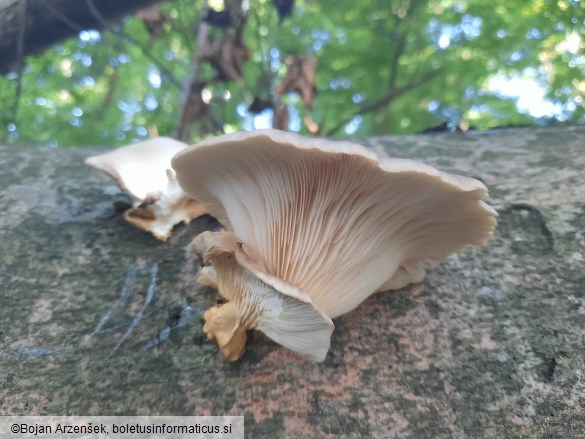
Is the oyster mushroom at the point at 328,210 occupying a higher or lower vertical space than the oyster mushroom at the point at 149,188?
higher

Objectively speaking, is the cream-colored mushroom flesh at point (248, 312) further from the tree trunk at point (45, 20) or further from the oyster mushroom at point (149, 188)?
Result: the tree trunk at point (45, 20)

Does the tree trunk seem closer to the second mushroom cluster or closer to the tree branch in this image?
the tree branch

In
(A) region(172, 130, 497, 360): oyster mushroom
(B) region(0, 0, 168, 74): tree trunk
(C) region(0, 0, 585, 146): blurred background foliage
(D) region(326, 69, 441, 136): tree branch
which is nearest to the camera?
(A) region(172, 130, 497, 360): oyster mushroom

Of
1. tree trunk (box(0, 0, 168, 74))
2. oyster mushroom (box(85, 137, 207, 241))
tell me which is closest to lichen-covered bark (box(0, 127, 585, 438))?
oyster mushroom (box(85, 137, 207, 241))

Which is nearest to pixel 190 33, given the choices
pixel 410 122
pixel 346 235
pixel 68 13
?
Answer: pixel 68 13

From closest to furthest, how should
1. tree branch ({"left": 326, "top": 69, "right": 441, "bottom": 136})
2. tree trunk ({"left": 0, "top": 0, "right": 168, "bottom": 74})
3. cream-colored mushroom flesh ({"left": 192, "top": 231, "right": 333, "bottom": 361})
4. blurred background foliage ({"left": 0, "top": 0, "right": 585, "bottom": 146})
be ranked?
cream-colored mushroom flesh ({"left": 192, "top": 231, "right": 333, "bottom": 361}) < tree trunk ({"left": 0, "top": 0, "right": 168, "bottom": 74}) < blurred background foliage ({"left": 0, "top": 0, "right": 585, "bottom": 146}) < tree branch ({"left": 326, "top": 69, "right": 441, "bottom": 136})

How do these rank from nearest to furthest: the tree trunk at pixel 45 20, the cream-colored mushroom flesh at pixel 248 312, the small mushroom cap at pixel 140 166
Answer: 1. the cream-colored mushroom flesh at pixel 248 312
2. the small mushroom cap at pixel 140 166
3. the tree trunk at pixel 45 20

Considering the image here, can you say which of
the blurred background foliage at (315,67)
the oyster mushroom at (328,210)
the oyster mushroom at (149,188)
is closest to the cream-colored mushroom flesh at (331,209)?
the oyster mushroom at (328,210)
